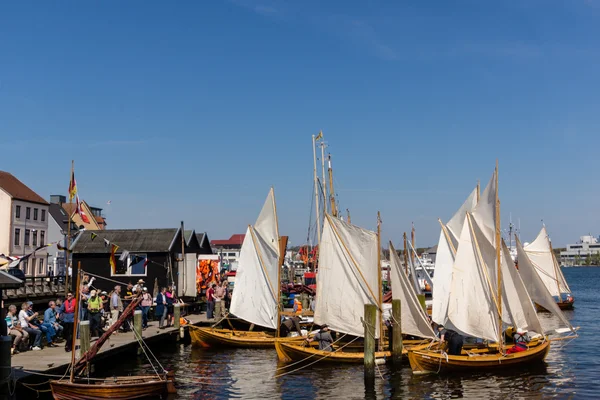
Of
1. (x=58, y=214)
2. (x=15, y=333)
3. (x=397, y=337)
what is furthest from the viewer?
(x=58, y=214)

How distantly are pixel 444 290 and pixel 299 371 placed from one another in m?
15.3

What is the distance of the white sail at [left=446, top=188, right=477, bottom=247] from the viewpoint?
4022 cm

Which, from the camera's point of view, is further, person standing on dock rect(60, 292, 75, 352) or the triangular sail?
the triangular sail

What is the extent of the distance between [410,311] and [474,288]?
3.07 meters

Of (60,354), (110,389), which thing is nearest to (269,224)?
(60,354)

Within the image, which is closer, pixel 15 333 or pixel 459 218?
pixel 15 333

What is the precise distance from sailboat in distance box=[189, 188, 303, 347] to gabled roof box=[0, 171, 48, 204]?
47.3 metres

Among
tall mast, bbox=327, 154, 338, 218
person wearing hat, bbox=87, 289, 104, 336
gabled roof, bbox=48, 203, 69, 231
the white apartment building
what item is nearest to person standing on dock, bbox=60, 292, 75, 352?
person wearing hat, bbox=87, 289, 104, 336

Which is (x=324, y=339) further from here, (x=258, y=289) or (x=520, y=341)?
(x=520, y=341)

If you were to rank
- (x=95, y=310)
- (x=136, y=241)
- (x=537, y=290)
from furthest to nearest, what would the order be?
(x=136, y=241) → (x=537, y=290) → (x=95, y=310)

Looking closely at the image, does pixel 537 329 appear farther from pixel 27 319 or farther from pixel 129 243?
pixel 129 243

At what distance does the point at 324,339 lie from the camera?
2831 cm

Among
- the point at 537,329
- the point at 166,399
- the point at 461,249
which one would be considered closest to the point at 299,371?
the point at 166,399

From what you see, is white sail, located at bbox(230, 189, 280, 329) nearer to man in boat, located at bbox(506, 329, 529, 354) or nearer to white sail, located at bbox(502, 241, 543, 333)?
white sail, located at bbox(502, 241, 543, 333)
